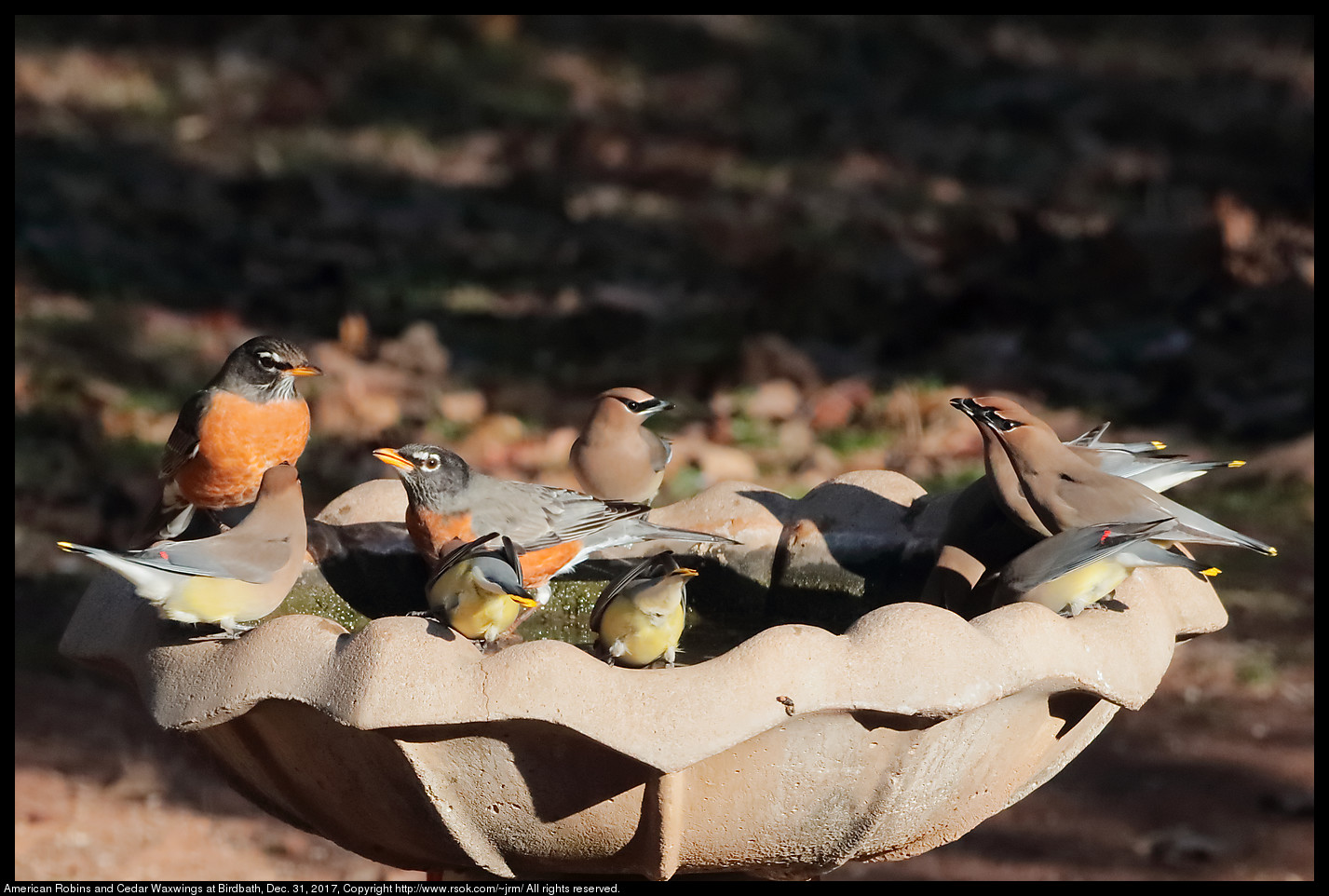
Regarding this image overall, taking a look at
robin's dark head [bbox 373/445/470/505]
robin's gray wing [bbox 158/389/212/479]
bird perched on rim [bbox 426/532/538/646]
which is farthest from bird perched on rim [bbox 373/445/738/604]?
robin's gray wing [bbox 158/389/212/479]

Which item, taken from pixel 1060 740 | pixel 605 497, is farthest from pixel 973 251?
pixel 1060 740

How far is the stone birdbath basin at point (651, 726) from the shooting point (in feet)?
8.68

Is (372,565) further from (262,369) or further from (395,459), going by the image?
(262,369)

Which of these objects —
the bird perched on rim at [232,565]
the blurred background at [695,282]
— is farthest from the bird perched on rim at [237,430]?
the blurred background at [695,282]

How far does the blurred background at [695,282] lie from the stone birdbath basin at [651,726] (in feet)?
6.25

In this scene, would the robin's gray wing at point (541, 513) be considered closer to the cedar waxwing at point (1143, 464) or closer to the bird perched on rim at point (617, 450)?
the bird perched on rim at point (617, 450)

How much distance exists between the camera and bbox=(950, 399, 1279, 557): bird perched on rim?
3170mm

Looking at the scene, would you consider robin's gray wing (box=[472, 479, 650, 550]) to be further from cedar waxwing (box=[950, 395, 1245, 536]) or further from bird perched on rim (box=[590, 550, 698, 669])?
cedar waxwing (box=[950, 395, 1245, 536])

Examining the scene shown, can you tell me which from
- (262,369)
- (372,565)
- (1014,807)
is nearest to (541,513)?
(372,565)

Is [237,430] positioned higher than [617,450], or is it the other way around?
[237,430]

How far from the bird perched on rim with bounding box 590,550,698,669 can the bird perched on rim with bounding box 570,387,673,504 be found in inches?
36.4

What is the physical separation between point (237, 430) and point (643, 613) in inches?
52.0

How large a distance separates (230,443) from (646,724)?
170 cm

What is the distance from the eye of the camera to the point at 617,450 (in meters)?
4.11
